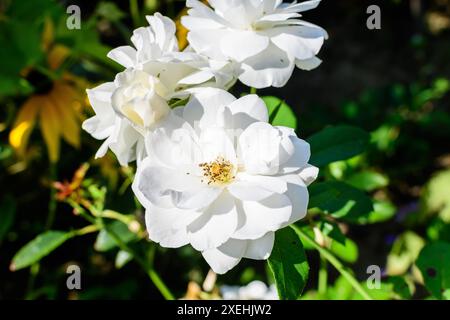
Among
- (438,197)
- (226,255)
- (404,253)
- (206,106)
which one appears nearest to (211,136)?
(206,106)

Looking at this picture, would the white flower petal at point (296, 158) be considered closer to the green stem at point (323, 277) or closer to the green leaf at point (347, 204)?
the green leaf at point (347, 204)

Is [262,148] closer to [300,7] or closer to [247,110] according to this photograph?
[247,110]

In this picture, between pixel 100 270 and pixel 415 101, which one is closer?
pixel 100 270

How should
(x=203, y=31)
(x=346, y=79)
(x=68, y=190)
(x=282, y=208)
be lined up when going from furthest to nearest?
(x=346, y=79)
(x=68, y=190)
(x=203, y=31)
(x=282, y=208)

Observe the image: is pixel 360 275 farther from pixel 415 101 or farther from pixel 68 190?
pixel 68 190

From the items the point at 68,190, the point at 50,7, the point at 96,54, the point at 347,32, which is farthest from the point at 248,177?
the point at 347,32

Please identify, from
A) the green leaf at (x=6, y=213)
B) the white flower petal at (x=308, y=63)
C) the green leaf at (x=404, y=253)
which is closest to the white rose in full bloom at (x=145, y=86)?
the white flower petal at (x=308, y=63)

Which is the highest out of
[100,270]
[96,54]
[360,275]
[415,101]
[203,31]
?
[203,31]
